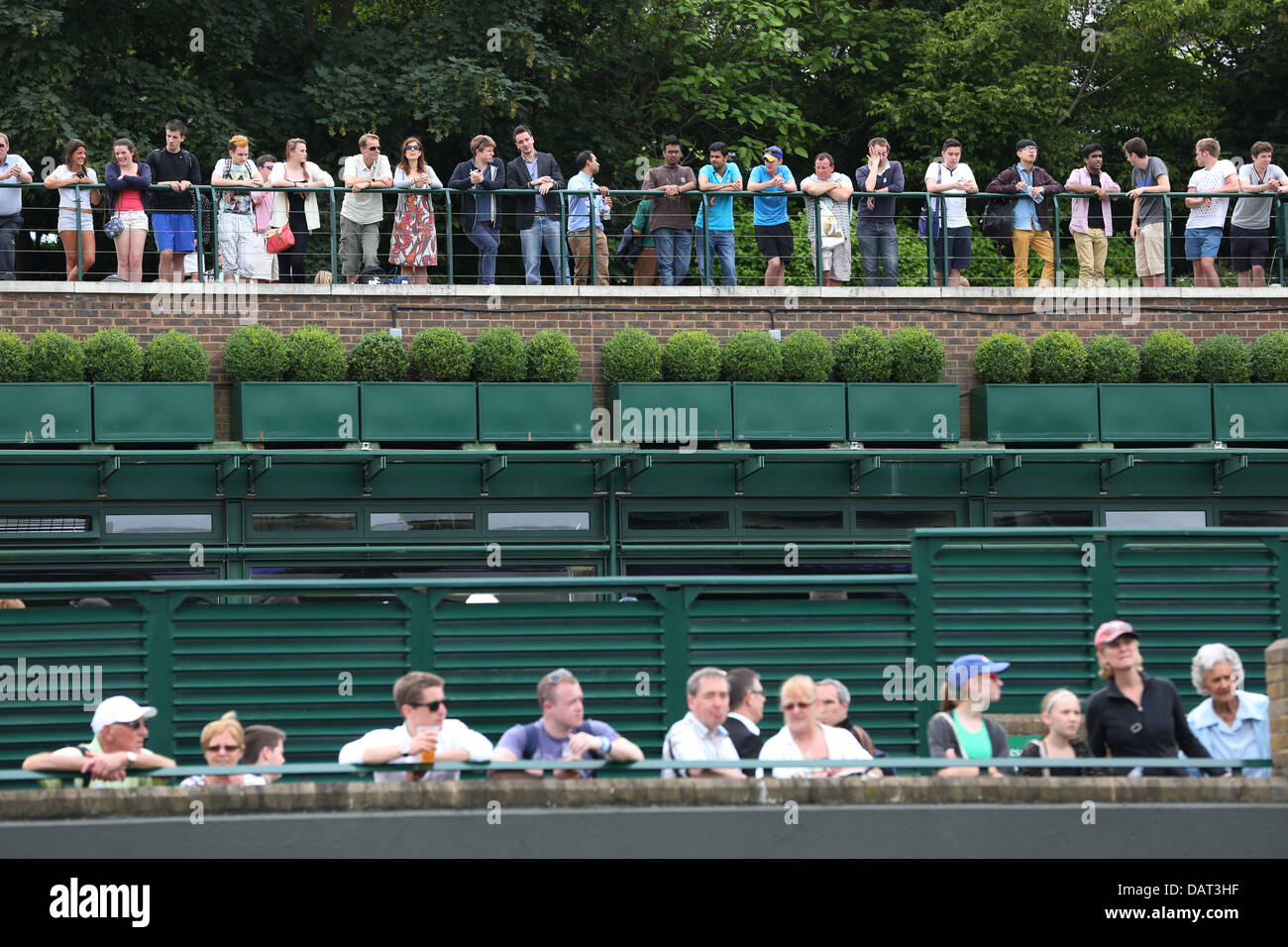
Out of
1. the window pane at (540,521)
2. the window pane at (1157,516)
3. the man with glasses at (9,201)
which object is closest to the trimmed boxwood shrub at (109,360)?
the man with glasses at (9,201)

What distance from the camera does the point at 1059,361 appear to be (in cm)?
1792

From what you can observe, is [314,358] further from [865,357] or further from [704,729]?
[704,729]

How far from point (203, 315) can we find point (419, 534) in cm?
327

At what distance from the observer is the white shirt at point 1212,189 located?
18766mm

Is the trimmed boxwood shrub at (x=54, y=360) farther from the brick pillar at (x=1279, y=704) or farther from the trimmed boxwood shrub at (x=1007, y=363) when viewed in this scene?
the brick pillar at (x=1279, y=704)

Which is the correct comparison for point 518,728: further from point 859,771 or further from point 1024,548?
point 1024,548

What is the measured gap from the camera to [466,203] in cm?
1798

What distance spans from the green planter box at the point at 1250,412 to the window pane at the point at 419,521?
26.1 ft

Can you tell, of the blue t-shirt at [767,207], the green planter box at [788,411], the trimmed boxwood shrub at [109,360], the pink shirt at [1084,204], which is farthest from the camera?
the pink shirt at [1084,204]

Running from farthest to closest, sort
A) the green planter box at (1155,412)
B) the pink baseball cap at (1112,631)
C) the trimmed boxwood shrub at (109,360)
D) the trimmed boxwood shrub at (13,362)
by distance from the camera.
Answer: the green planter box at (1155,412), the trimmed boxwood shrub at (109,360), the trimmed boxwood shrub at (13,362), the pink baseball cap at (1112,631)

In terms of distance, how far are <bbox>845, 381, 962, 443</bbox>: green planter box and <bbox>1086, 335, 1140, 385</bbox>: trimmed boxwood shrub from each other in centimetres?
158

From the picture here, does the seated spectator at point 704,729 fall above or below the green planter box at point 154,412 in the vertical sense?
below

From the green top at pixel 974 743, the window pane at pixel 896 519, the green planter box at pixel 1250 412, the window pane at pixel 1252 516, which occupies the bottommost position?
the green top at pixel 974 743

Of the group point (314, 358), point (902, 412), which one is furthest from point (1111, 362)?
point (314, 358)
